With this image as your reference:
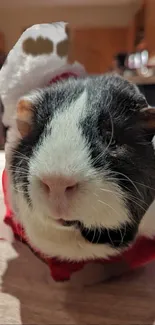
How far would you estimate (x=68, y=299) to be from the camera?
494mm

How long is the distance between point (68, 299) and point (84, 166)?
0.21m

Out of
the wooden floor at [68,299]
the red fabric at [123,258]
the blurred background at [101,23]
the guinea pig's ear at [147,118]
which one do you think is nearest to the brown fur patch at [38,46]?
the red fabric at [123,258]

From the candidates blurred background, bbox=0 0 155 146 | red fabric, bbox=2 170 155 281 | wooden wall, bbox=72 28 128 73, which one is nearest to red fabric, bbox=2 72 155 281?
red fabric, bbox=2 170 155 281

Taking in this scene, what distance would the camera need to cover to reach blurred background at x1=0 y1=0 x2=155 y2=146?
2990mm

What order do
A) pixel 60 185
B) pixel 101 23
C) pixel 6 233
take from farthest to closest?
pixel 101 23 < pixel 6 233 < pixel 60 185

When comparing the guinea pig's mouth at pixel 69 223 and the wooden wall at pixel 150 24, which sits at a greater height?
the guinea pig's mouth at pixel 69 223

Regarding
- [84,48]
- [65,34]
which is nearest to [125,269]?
[65,34]

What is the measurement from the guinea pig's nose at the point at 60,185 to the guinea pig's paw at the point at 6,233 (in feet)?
0.95

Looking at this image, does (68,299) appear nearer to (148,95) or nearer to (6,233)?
(6,233)

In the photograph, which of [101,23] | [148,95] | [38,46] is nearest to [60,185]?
[38,46]

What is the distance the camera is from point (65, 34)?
531mm

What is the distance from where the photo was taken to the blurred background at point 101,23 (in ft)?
9.81

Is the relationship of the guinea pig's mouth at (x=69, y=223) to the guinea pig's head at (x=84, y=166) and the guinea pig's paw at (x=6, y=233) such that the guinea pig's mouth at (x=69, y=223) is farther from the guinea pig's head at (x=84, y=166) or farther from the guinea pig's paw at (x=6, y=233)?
the guinea pig's paw at (x=6, y=233)

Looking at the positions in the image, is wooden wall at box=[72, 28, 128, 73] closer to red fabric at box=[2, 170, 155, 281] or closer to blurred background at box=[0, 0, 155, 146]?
blurred background at box=[0, 0, 155, 146]
